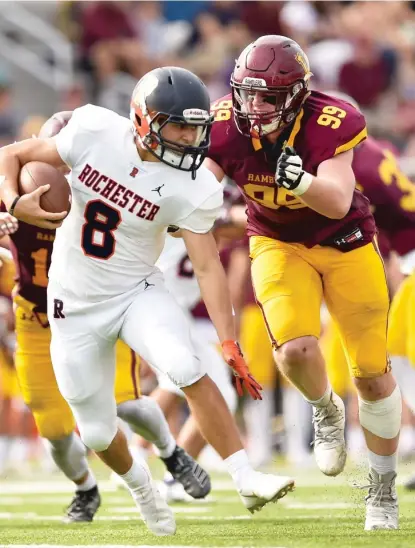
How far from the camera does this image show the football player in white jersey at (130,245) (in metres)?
4.34

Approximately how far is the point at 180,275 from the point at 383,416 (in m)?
2.31

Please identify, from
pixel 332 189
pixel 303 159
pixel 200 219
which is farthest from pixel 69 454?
pixel 332 189

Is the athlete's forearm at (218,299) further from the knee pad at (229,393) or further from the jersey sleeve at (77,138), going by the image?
the knee pad at (229,393)

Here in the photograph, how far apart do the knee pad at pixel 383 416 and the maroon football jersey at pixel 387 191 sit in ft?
4.55

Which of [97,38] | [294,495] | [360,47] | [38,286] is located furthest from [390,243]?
[97,38]

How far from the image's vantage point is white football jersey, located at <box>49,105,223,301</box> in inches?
175

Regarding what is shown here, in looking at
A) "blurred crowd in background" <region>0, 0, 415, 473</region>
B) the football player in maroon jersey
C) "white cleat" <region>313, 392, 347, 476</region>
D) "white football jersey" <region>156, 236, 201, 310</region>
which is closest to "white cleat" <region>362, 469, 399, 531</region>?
the football player in maroon jersey

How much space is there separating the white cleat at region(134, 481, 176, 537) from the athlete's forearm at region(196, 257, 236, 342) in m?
0.74

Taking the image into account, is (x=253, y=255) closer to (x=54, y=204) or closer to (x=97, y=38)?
(x=54, y=204)

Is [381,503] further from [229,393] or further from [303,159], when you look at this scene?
[229,393]

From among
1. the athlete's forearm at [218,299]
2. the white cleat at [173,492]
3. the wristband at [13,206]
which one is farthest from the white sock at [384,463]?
the white cleat at [173,492]

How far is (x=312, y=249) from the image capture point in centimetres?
473

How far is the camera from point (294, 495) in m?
6.36

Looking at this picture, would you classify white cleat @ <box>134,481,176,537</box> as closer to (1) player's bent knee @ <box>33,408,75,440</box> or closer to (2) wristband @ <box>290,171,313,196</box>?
(1) player's bent knee @ <box>33,408,75,440</box>
